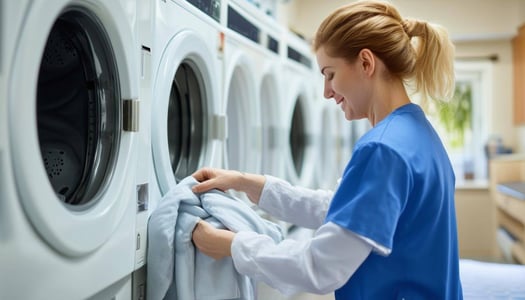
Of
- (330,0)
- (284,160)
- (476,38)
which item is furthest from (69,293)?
(476,38)

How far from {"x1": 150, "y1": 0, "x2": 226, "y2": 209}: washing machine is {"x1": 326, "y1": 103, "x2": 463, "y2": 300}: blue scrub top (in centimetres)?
54

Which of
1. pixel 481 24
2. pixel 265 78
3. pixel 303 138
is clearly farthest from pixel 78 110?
pixel 481 24

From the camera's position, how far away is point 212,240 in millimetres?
1119

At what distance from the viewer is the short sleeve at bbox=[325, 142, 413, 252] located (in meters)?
0.92

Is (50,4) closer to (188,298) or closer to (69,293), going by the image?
(69,293)

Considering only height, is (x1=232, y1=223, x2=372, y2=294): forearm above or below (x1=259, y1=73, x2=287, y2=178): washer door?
below

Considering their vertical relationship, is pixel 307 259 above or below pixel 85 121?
below

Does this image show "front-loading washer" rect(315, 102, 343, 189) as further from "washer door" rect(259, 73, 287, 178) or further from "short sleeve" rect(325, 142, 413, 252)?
"short sleeve" rect(325, 142, 413, 252)

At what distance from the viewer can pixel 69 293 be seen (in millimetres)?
870

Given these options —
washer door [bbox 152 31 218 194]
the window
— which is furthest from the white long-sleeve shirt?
the window

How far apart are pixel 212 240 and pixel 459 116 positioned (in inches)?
165

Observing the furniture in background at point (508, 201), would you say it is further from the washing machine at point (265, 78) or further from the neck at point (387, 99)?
the neck at point (387, 99)

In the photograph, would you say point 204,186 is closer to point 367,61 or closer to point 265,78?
point 367,61

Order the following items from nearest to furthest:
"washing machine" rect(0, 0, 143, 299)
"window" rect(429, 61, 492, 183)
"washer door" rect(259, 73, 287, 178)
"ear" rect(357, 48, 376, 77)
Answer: "washing machine" rect(0, 0, 143, 299), "ear" rect(357, 48, 376, 77), "washer door" rect(259, 73, 287, 178), "window" rect(429, 61, 492, 183)
